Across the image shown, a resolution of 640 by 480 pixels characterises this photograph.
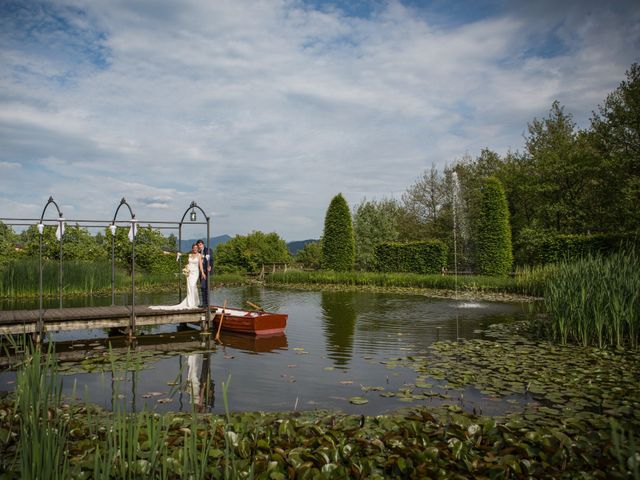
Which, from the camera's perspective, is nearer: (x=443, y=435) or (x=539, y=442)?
(x=539, y=442)

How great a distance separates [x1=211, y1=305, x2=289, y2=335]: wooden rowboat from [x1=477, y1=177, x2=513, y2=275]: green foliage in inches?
692

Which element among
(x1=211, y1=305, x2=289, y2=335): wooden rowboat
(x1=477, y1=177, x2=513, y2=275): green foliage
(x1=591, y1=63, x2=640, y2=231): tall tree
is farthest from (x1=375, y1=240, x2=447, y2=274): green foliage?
(x1=211, y1=305, x2=289, y2=335): wooden rowboat

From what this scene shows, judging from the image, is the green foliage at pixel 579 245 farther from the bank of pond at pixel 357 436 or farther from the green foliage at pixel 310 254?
the green foliage at pixel 310 254

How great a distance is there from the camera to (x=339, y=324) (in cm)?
1362

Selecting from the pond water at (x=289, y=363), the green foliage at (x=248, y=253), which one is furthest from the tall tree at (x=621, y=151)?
the green foliage at (x=248, y=253)

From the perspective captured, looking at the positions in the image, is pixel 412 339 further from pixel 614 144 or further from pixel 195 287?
pixel 614 144

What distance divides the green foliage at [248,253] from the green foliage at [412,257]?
33.9 ft

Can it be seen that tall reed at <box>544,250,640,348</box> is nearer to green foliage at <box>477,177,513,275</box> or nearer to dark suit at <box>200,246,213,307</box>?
dark suit at <box>200,246,213,307</box>

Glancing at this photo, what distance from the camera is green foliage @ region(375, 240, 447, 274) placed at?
27875 mm

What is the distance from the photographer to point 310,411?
5.97 m

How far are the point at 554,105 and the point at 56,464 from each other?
1528 inches

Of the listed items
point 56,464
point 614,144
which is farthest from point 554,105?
point 56,464

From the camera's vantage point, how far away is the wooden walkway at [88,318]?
10016 mm

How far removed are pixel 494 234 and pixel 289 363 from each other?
20.2 m
